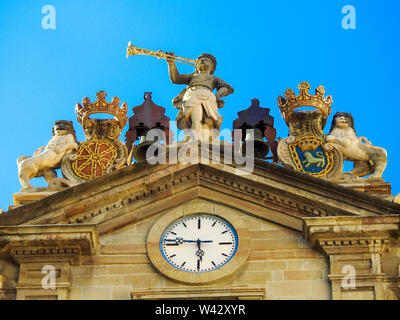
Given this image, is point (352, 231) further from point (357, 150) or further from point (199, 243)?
point (357, 150)

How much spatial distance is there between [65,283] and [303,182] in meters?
5.66

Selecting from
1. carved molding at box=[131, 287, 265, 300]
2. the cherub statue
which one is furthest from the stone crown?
carved molding at box=[131, 287, 265, 300]

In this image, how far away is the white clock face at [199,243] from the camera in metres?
28.7

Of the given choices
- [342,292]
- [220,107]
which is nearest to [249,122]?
[220,107]

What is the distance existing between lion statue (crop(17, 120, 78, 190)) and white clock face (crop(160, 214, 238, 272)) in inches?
150

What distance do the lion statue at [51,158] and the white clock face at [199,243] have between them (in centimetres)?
380

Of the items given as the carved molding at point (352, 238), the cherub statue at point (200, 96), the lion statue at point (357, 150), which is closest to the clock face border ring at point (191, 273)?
the carved molding at point (352, 238)

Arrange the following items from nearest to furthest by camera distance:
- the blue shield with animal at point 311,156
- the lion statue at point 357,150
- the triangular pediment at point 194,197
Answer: the triangular pediment at point 194,197
the lion statue at point 357,150
the blue shield with animal at point 311,156

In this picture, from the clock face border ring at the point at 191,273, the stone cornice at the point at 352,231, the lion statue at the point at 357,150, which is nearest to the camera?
the clock face border ring at the point at 191,273

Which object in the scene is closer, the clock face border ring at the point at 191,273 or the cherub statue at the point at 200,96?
the clock face border ring at the point at 191,273

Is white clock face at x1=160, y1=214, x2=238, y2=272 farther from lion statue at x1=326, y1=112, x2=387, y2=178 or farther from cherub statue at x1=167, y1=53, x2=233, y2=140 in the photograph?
lion statue at x1=326, y1=112, x2=387, y2=178

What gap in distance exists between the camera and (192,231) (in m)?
29.3

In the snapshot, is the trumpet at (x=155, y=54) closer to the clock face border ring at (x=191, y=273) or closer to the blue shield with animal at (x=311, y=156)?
the blue shield with animal at (x=311, y=156)

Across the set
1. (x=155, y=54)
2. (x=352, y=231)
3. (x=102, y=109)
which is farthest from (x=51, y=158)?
(x=352, y=231)
